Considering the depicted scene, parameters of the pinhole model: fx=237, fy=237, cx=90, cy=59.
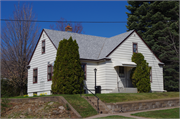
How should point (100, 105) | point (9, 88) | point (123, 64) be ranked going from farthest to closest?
point (9, 88) → point (123, 64) → point (100, 105)

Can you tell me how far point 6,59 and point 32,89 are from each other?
622cm

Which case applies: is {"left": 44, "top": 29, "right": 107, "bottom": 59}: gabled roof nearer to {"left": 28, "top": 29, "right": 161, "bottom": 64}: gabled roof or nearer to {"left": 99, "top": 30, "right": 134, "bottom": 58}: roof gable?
{"left": 28, "top": 29, "right": 161, "bottom": 64}: gabled roof

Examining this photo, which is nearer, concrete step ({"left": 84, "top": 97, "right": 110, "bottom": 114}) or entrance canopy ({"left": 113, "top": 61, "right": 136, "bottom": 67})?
concrete step ({"left": 84, "top": 97, "right": 110, "bottom": 114})

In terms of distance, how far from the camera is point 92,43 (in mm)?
25156

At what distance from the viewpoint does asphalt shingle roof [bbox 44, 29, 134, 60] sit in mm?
22938

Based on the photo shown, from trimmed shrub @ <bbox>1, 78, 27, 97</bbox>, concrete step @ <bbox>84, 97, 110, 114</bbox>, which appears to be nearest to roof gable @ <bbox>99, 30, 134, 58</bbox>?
concrete step @ <bbox>84, 97, 110, 114</bbox>

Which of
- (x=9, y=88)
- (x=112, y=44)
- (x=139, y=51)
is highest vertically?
(x=112, y=44)

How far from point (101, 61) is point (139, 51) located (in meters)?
4.33

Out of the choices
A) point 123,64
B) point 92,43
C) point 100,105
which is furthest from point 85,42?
point 100,105

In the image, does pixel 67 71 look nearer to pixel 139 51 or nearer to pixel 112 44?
pixel 112 44

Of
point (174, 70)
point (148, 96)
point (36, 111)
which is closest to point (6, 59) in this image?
point (36, 111)

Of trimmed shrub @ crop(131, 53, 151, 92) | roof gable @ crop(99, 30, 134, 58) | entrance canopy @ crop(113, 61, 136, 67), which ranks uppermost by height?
roof gable @ crop(99, 30, 134, 58)

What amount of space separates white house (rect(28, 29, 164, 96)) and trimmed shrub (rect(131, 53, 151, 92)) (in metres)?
0.57

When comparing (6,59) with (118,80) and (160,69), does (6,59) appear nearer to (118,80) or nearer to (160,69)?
(118,80)
